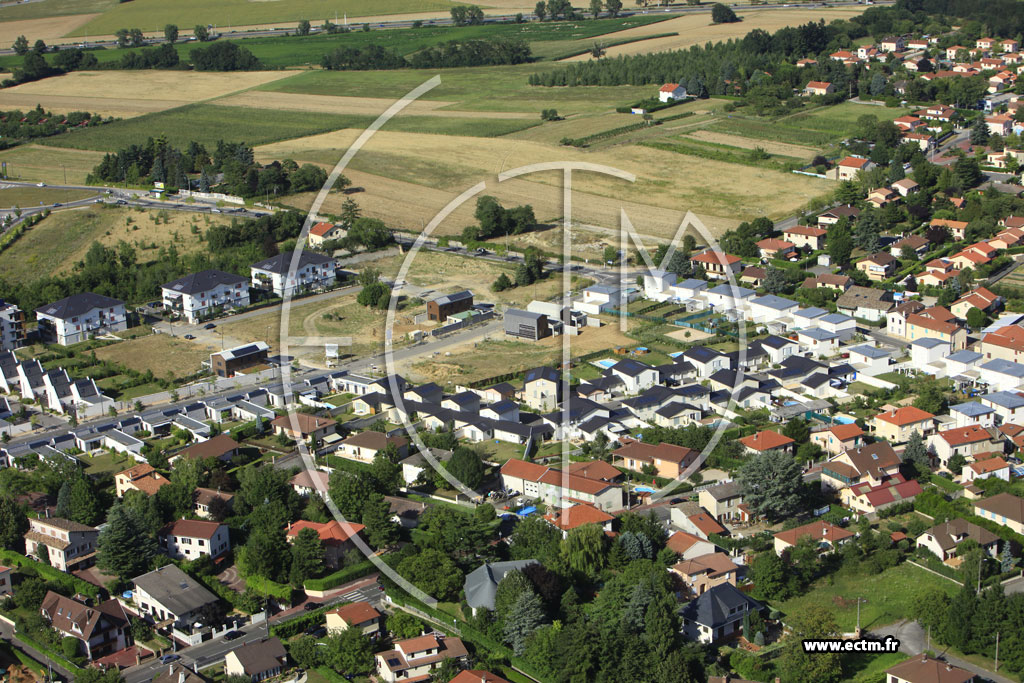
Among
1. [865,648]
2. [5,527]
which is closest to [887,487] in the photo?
[865,648]

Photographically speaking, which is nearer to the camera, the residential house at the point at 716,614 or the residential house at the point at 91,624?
the residential house at the point at 716,614

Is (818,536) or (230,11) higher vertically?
(230,11)

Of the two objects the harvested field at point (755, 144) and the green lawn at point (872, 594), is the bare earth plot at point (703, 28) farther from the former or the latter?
the green lawn at point (872, 594)

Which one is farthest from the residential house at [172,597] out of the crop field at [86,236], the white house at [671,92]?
the white house at [671,92]

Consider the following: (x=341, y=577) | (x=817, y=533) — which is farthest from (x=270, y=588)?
(x=817, y=533)

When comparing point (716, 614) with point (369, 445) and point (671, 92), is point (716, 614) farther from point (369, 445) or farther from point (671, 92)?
point (671, 92)

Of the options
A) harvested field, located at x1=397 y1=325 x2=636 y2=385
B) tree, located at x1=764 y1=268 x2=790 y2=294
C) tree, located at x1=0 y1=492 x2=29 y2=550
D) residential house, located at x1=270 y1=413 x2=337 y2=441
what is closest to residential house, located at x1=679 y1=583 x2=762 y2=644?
residential house, located at x1=270 y1=413 x2=337 y2=441

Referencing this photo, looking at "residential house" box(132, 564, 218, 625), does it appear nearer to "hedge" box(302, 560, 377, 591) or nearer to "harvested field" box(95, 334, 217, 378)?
"hedge" box(302, 560, 377, 591)
